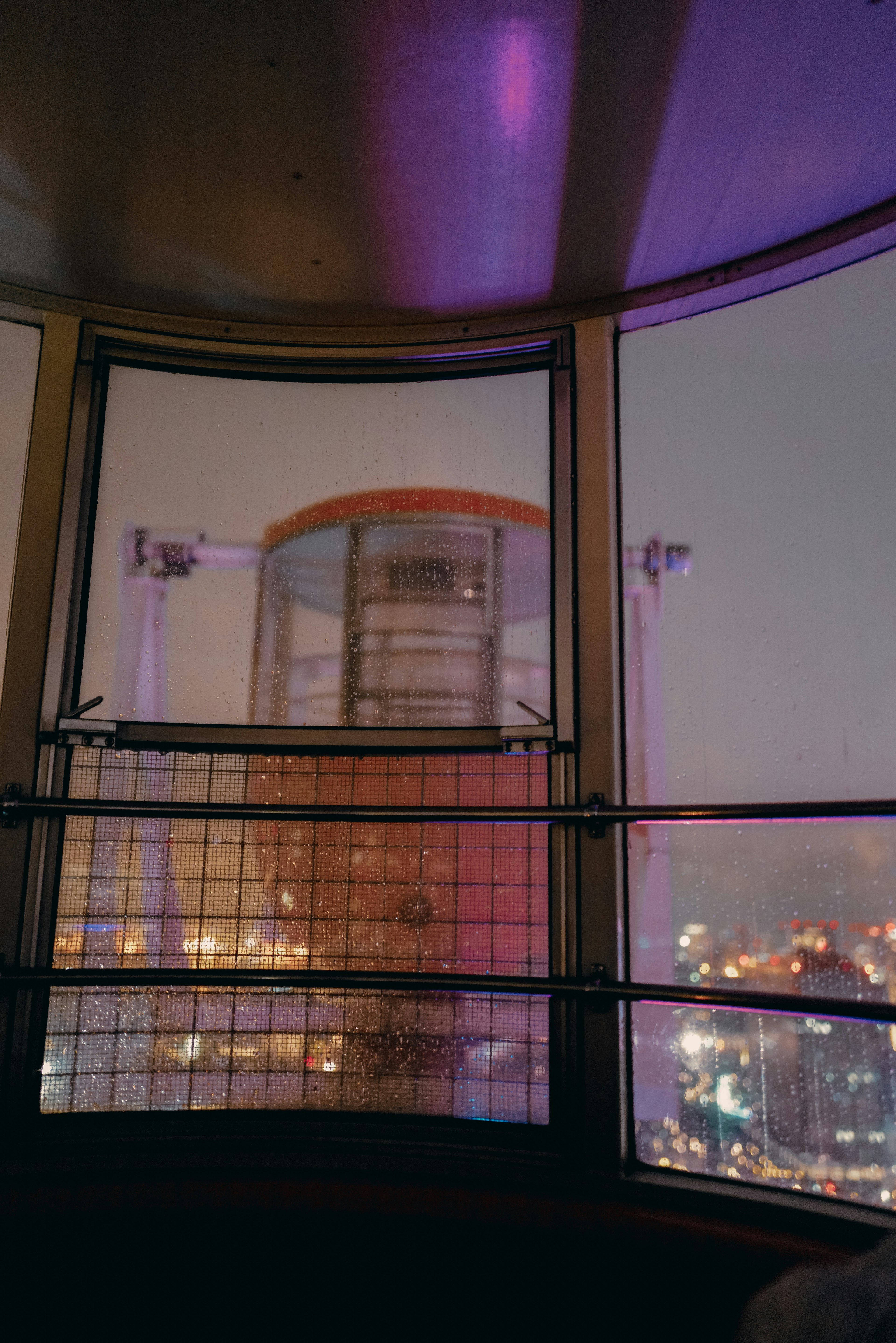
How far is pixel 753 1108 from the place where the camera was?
1.95 metres

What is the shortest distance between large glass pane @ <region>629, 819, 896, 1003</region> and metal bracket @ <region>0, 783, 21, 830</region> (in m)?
1.53

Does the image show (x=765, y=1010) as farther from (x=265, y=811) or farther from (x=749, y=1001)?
(x=265, y=811)

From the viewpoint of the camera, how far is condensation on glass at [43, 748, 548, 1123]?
220cm

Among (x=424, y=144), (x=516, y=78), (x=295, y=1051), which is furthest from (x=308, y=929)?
(x=516, y=78)

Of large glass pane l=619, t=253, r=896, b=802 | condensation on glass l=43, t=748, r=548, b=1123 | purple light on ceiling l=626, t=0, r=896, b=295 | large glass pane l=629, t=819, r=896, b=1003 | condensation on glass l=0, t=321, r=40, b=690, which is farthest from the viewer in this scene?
condensation on glass l=0, t=321, r=40, b=690

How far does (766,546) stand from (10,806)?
1950 millimetres

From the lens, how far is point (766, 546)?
6.98ft

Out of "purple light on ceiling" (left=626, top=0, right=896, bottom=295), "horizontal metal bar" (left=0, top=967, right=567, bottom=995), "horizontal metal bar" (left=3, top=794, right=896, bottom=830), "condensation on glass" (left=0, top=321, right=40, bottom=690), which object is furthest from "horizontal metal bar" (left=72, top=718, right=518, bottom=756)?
"purple light on ceiling" (left=626, top=0, right=896, bottom=295)

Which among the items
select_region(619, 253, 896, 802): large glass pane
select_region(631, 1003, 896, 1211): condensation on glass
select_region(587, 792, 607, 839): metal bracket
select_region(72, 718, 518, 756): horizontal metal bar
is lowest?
select_region(631, 1003, 896, 1211): condensation on glass

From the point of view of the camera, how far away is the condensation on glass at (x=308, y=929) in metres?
2.20

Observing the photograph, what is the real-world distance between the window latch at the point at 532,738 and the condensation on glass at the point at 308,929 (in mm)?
56

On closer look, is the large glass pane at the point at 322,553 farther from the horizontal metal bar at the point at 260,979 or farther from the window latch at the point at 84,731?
the horizontal metal bar at the point at 260,979

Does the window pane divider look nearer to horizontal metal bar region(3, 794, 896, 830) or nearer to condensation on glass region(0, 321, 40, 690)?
horizontal metal bar region(3, 794, 896, 830)

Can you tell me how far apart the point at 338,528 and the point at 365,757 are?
64 cm
